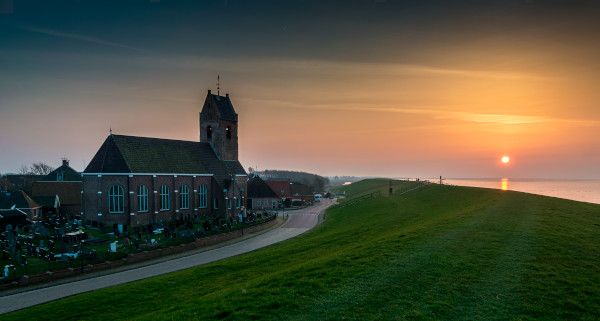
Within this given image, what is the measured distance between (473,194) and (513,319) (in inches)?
1860

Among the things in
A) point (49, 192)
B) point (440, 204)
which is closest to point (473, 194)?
point (440, 204)

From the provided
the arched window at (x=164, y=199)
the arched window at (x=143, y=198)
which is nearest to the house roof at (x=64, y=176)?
the arched window at (x=164, y=199)

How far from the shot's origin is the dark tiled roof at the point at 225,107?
58.5 meters

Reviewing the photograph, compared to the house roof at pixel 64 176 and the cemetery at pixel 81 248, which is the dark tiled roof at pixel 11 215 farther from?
the house roof at pixel 64 176

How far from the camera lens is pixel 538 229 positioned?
72.9 ft

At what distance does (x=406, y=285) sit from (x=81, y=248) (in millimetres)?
25982

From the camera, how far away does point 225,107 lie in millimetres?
59688

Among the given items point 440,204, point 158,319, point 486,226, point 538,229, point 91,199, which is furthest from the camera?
point 440,204

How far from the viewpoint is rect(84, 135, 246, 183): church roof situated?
43.9 meters

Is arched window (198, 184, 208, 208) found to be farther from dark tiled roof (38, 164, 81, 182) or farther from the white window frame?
dark tiled roof (38, 164, 81, 182)

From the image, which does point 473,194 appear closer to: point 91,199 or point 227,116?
point 227,116

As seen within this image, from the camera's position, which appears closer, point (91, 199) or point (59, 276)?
point (59, 276)

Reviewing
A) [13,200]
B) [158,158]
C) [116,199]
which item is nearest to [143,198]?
[116,199]

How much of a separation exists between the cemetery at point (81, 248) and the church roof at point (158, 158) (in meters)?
7.66
